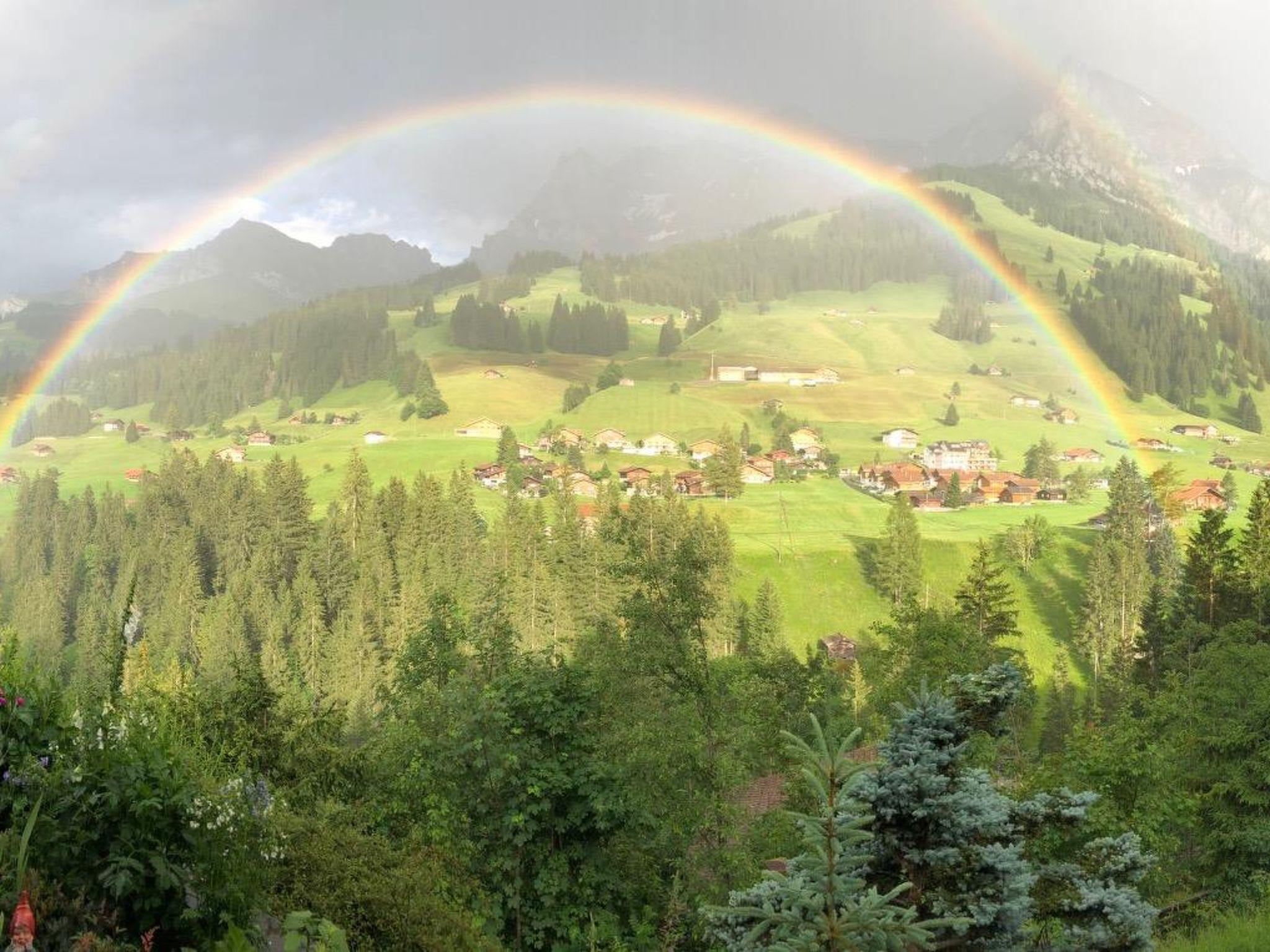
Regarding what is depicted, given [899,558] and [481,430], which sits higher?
[481,430]

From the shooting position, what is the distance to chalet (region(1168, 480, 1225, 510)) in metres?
117

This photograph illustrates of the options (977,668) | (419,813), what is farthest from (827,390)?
(419,813)

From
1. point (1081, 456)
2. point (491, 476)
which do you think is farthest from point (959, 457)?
point (491, 476)

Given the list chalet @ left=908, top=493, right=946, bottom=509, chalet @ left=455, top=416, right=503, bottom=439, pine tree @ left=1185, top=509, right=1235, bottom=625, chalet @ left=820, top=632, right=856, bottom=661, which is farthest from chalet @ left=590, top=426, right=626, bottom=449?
pine tree @ left=1185, top=509, right=1235, bottom=625

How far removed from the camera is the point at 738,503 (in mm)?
120375

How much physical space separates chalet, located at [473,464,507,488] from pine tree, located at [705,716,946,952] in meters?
123

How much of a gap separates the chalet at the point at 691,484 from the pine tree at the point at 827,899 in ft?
390

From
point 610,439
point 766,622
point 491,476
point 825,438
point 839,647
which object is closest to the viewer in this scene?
point 766,622

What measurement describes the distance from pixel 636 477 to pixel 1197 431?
121960 millimetres

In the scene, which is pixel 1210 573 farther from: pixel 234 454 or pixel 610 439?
pixel 234 454

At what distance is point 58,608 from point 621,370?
126397 millimetres

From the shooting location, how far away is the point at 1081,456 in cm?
15175

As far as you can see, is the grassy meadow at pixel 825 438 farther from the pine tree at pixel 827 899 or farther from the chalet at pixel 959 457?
the pine tree at pixel 827 899

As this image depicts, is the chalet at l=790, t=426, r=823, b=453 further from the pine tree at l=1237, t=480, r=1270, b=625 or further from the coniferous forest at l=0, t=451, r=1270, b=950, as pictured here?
the coniferous forest at l=0, t=451, r=1270, b=950
